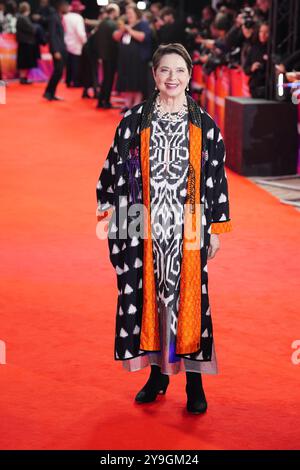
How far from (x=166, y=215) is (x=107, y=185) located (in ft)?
1.03

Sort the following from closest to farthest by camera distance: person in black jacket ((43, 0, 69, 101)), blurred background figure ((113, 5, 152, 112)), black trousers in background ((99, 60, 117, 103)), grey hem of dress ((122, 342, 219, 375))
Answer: grey hem of dress ((122, 342, 219, 375))
blurred background figure ((113, 5, 152, 112))
black trousers in background ((99, 60, 117, 103))
person in black jacket ((43, 0, 69, 101))

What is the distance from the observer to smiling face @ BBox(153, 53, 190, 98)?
3.62 m

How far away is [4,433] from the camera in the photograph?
367cm

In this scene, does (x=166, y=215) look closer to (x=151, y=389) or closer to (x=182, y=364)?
(x=182, y=364)

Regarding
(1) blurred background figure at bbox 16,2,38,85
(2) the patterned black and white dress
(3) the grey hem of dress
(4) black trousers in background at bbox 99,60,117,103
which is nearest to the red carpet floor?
(3) the grey hem of dress

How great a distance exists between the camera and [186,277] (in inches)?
146

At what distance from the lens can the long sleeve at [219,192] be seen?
146 inches

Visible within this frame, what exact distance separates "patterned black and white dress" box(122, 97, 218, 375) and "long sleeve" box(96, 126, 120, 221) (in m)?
0.20

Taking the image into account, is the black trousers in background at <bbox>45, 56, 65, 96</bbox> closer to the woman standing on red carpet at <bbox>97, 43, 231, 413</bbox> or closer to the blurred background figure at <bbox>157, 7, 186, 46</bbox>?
the blurred background figure at <bbox>157, 7, 186, 46</bbox>

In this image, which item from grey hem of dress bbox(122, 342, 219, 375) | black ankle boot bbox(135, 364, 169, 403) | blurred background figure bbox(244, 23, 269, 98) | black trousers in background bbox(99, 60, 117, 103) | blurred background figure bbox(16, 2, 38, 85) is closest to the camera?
grey hem of dress bbox(122, 342, 219, 375)

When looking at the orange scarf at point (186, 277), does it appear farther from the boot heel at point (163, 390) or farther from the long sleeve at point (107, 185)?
the boot heel at point (163, 390)

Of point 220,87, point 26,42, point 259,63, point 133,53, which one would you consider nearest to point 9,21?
point 26,42

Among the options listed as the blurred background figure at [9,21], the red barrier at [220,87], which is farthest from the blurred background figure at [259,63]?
the blurred background figure at [9,21]
